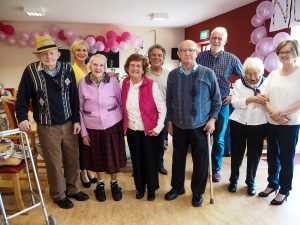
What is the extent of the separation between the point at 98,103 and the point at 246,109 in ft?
4.46

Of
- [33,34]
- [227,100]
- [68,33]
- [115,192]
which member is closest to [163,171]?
[115,192]

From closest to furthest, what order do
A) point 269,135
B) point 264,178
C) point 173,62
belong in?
point 269,135 → point 264,178 → point 173,62

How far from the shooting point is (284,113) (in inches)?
87.6

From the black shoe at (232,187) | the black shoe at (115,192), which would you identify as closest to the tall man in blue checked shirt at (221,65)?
the black shoe at (232,187)

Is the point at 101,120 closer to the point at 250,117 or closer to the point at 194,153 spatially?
the point at 194,153

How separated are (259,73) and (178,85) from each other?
0.77 metres

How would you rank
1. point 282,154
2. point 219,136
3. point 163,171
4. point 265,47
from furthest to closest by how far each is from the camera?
point 265,47 → point 163,171 → point 219,136 → point 282,154

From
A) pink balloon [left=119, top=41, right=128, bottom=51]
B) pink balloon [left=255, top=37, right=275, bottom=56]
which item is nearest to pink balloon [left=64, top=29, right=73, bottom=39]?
pink balloon [left=119, top=41, right=128, bottom=51]

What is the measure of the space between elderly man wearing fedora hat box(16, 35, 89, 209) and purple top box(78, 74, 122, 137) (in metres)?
0.06

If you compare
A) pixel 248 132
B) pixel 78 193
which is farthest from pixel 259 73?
pixel 78 193

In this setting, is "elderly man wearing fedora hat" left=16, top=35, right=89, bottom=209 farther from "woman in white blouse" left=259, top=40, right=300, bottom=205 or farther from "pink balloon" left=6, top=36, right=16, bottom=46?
"pink balloon" left=6, top=36, right=16, bottom=46

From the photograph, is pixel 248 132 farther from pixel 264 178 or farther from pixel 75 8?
pixel 75 8

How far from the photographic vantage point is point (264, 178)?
303cm

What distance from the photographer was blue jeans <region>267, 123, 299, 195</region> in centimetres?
228
